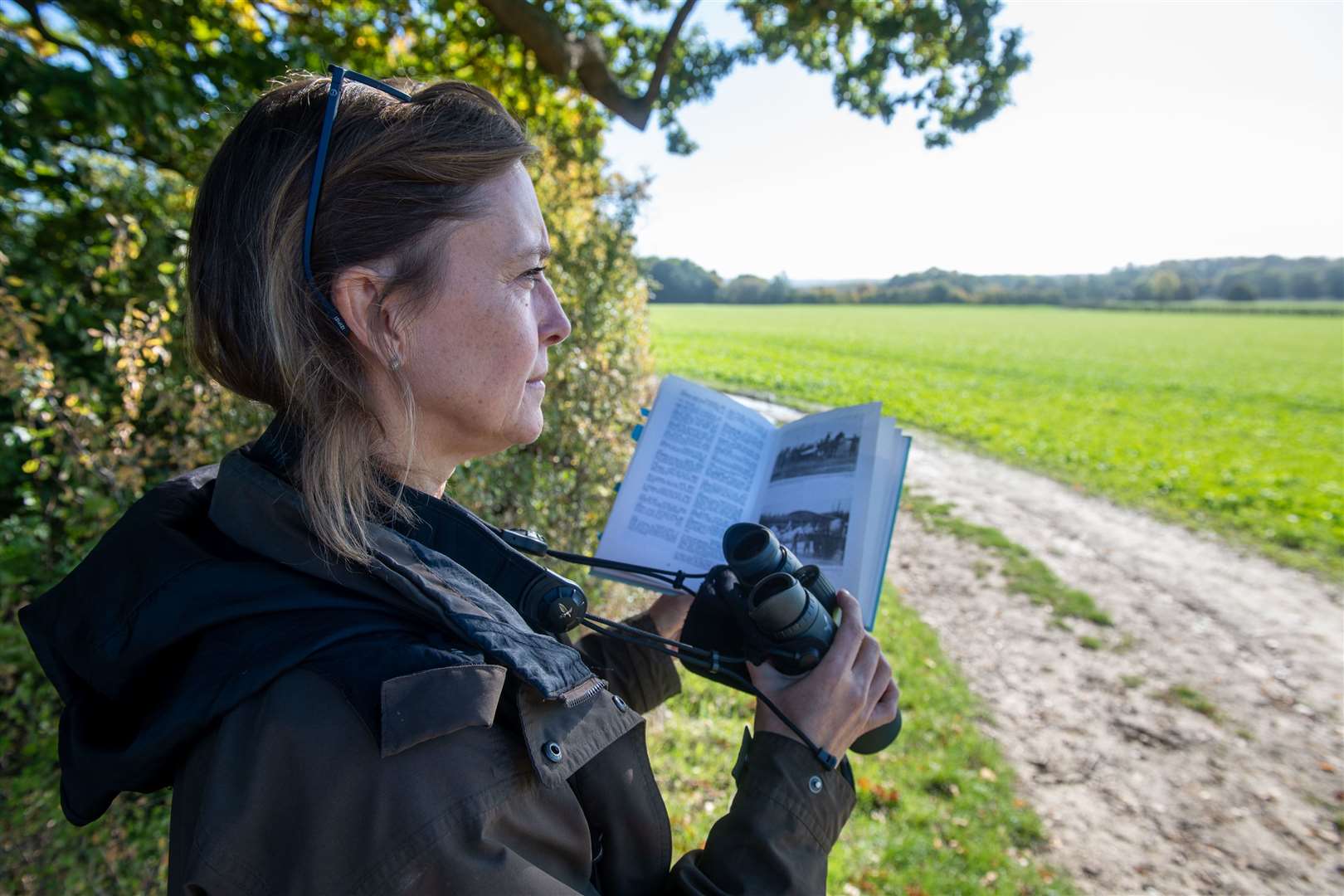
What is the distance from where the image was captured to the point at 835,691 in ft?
5.26

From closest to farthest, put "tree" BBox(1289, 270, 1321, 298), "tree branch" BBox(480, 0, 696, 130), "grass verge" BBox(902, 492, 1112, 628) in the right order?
"tree branch" BBox(480, 0, 696, 130), "grass verge" BBox(902, 492, 1112, 628), "tree" BBox(1289, 270, 1321, 298)

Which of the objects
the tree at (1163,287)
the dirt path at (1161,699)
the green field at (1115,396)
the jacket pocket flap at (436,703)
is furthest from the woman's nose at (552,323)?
the tree at (1163,287)

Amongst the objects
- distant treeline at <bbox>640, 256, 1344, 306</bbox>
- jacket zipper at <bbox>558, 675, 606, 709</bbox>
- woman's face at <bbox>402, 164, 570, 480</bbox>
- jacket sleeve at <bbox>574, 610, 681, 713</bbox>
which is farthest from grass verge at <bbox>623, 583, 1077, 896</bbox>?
distant treeline at <bbox>640, 256, 1344, 306</bbox>

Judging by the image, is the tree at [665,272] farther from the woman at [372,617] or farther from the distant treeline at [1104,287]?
the distant treeline at [1104,287]

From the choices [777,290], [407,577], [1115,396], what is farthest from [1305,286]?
[407,577]

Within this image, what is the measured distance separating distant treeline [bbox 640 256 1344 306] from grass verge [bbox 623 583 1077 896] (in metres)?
64.1

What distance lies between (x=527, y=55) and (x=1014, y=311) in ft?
241

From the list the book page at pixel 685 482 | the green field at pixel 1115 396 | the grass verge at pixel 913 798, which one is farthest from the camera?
the green field at pixel 1115 396

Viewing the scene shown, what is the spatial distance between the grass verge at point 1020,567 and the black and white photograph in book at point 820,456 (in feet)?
19.2

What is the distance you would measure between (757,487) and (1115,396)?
81.8 ft

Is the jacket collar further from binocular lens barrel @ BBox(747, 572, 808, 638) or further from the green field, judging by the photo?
the green field

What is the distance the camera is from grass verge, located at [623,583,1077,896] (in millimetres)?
3852

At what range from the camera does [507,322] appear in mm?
1515

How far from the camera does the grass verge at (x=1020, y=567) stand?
711cm
